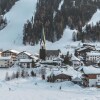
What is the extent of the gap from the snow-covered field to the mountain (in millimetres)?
49584

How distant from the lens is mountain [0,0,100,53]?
11875 centimetres

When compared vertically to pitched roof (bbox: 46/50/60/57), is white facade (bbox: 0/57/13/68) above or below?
below

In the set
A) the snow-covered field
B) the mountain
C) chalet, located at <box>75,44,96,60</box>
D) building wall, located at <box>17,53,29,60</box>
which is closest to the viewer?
the snow-covered field

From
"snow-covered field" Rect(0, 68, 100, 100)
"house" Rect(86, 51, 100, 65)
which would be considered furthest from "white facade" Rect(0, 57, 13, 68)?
"snow-covered field" Rect(0, 68, 100, 100)

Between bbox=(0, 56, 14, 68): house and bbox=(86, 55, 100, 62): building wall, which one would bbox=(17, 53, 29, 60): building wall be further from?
bbox=(86, 55, 100, 62): building wall

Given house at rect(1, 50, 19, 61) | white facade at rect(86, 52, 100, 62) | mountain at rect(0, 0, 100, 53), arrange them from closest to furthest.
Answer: white facade at rect(86, 52, 100, 62) → house at rect(1, 50, 19, 61) → mountain at rect(0, 0, 100, 53)

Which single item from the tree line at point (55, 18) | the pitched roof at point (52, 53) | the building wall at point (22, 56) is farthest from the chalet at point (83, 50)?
the tree line at point (55, 18)

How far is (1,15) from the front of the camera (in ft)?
Result: 474

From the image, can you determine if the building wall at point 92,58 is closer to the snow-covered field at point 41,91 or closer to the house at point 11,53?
the house at point 11,53

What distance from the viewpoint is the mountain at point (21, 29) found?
119 meters

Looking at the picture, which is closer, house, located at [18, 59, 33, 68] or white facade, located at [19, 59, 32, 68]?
house, located at [18, 59, 33, 68]

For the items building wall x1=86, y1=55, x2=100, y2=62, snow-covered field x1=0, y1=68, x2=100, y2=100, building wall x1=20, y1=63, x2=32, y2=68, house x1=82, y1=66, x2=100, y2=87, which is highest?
building wall x1=86, y1=55, x2=100, y2=62

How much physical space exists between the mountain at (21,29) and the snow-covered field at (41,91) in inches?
1952

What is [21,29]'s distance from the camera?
134000mm
